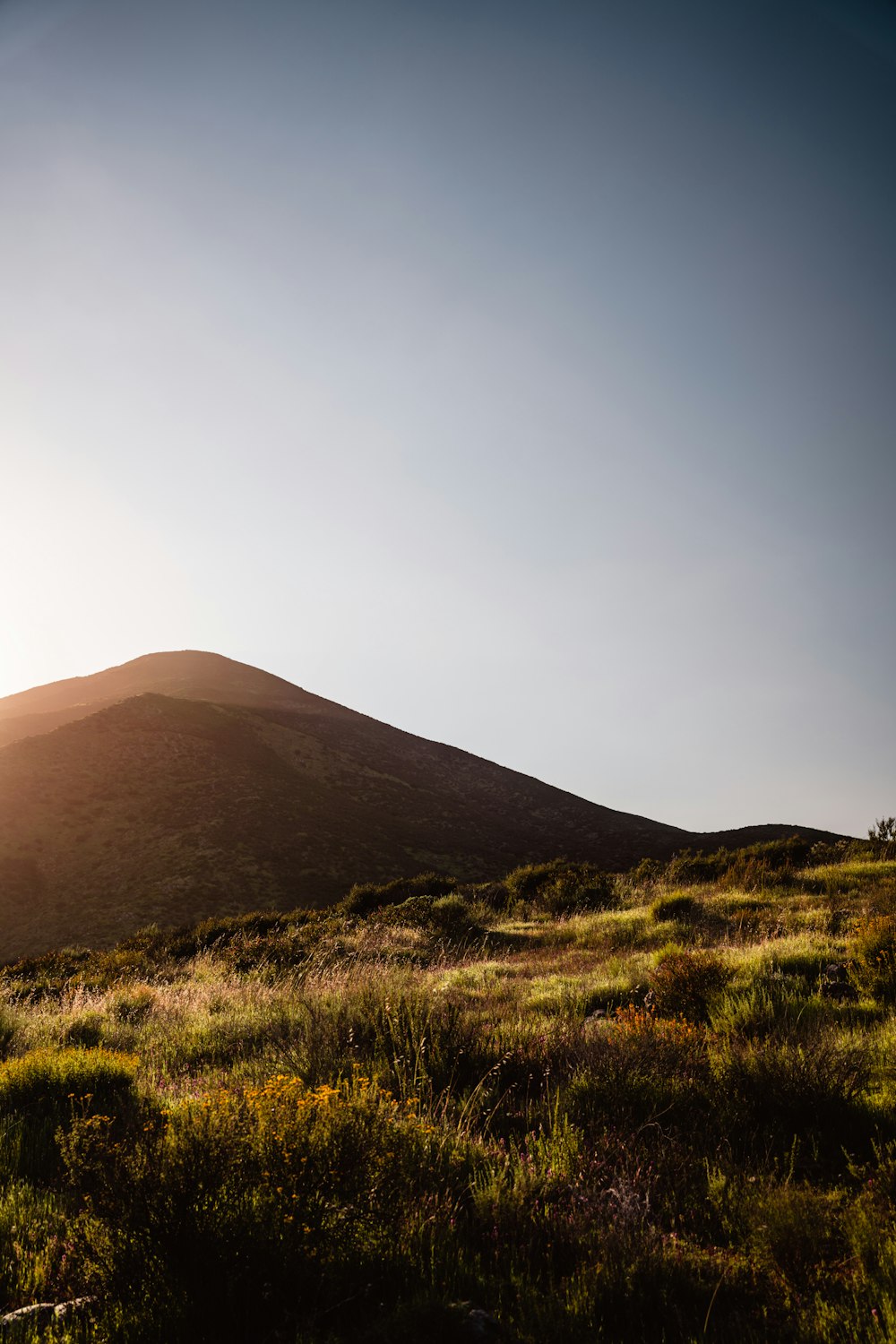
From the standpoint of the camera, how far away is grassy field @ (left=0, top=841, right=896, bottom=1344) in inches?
97.9

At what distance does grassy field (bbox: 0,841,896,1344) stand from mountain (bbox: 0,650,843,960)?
2427cm

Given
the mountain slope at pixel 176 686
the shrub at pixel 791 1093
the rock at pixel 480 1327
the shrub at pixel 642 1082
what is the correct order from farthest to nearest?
1. the mountain slope at pixel 176 686
2. the shrub at pixel 642 1082
3. the shrub at pixel 791 1093
4. the rock at pixel 480 1327

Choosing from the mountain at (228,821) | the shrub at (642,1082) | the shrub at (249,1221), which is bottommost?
the mountain at (228,821)

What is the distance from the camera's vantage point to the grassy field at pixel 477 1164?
2.49 m

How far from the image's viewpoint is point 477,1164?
3.51 meters

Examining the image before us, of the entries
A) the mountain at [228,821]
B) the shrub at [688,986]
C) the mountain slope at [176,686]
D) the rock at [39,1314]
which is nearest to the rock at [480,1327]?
the rock at [39,1314]

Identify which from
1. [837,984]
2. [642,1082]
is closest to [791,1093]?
[642,1082]

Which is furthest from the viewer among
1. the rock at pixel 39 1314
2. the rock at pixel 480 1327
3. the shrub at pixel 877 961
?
the shrub at pixel 877 961

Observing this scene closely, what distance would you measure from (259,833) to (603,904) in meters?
26.8

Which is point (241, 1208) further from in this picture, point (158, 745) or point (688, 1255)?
point (158, 745)

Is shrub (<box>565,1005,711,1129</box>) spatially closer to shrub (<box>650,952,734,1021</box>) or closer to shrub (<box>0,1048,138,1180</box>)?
shrub (<box>650,952,734,1021</box>)

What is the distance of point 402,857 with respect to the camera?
40219 mm

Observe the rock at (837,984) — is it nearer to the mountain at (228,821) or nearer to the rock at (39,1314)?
the rock at (39,1314)

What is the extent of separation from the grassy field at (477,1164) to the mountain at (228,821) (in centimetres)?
2427
